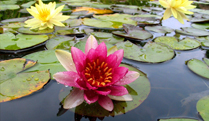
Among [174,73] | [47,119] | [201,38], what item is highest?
[201,38]

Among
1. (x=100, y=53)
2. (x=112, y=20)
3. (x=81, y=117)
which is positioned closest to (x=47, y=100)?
(x=81, y=117)

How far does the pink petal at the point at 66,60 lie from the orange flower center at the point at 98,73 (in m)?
0.16

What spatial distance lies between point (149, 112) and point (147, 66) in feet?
2.38

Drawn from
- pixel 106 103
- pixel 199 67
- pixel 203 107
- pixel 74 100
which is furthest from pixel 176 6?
pixel 74 100

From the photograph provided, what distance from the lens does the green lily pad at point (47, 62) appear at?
58.6 inches

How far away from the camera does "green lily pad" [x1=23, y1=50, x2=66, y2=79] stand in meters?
1.49

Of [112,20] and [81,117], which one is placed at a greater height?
[112,20]

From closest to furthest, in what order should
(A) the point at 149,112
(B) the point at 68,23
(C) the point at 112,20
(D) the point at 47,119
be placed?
(D) the point at 47,119
(A) the point at 149,112
(B) the point at 68,23
(C) the point at 112,20

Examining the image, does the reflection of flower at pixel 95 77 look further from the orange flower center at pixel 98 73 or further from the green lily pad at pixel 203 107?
the green lily pad at pixel 203 107

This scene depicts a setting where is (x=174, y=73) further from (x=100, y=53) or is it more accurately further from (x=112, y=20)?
(x=112, y=20)

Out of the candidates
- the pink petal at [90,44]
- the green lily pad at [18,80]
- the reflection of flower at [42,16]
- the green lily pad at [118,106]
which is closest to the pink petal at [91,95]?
the green lily pad at [118,106]

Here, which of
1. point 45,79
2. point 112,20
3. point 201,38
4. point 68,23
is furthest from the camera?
point 112,20

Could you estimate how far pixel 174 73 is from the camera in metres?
1.63

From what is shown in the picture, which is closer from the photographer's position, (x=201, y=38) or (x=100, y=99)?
(x=100, y=99)
